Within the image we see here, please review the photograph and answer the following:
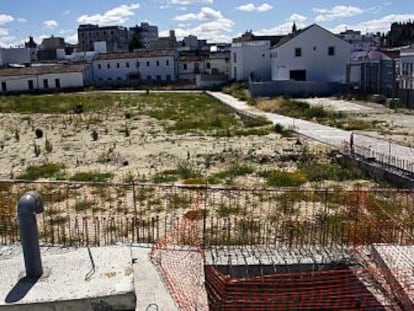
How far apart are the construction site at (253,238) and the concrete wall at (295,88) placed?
31841 mm

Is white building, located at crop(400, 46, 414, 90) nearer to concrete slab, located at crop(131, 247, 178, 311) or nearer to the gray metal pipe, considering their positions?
concrete slab, located at crop(131, 247, 178, 311)

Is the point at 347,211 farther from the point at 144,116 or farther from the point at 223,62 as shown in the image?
the point at 223,62

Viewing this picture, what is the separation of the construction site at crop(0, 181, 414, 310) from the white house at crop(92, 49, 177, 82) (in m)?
56.9

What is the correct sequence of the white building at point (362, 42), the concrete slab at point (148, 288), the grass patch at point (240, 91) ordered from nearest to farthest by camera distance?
the concrete slab at point (148, 288) → the grass patch at point (240, 91) → the white building at point (362, 42)

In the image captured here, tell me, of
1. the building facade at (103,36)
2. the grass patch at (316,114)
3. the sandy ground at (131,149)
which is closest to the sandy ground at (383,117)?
the grass patch at (316,114)

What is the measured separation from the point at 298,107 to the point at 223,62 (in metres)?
37.1

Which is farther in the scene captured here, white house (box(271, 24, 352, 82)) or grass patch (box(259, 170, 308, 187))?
white house (box(271, 24, 352, 82))

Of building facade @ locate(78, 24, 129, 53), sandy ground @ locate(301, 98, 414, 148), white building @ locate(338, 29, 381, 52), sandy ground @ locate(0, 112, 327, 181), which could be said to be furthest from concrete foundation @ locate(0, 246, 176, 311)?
building facade @ locate(78, 24, 129, 53)

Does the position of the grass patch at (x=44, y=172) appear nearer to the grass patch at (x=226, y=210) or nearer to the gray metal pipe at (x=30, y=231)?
the grass patch at (x=226, y=210)

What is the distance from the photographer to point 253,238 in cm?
834

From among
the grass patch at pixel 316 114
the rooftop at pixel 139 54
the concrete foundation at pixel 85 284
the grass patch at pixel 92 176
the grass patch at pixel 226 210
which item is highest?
the rooftop at pixel 139 54

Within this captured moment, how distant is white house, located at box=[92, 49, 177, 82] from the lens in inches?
2670

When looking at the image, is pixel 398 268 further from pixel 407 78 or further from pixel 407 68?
pixel 407 68

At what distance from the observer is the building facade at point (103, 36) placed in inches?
4867
